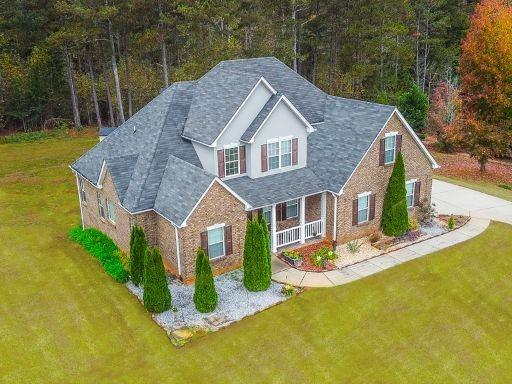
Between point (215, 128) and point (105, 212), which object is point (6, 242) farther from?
point (215, 128)

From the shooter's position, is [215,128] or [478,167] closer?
[215,128]

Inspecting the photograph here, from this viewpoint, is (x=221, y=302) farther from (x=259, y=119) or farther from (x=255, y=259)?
(x=259, y=119)

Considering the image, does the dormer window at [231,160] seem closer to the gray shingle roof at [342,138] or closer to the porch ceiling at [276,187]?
the porch ceiling at [276,187]

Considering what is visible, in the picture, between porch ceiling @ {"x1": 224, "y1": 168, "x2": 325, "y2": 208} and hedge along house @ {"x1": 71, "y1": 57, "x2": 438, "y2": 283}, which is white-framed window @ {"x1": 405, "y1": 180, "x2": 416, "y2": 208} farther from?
porch ceiling @ {"x1": 224, "y1": 168, "x2": 325, "y2": 208}

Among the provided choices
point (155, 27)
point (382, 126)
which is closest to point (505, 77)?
point (382, 126)

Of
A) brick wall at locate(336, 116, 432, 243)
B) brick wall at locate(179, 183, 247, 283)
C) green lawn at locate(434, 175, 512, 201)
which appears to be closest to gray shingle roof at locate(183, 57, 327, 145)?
brick wall at locate(179, 183, 247, 283)

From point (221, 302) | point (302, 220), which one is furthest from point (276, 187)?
point (221, 302)

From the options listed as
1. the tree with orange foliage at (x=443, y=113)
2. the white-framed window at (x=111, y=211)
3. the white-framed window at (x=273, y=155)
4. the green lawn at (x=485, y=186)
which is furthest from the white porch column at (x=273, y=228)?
the tree with orange foliage at (x=443, y=113)
